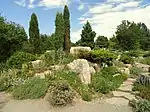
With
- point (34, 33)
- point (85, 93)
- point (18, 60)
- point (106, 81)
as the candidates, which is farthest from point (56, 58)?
point (34, 33)

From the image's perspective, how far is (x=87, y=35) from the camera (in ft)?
114

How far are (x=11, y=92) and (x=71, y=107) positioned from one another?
2976 mm

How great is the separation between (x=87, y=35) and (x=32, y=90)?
86.4 ft

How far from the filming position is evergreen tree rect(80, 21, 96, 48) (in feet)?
114

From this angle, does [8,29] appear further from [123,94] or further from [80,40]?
[80,40]

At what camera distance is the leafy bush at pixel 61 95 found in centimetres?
813

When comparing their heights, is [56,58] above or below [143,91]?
above

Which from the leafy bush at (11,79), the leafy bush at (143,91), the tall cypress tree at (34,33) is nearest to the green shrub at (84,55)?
the leafy bush at (11,79)

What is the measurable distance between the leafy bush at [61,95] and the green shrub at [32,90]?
64 centimetres

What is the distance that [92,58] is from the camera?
14.2m

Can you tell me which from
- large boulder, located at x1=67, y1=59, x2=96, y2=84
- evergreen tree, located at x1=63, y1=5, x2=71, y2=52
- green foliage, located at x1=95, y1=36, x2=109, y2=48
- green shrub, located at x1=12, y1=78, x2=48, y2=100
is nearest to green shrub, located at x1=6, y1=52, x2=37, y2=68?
large boulder, located at x1=67, y1=59, x2=96, y2=84

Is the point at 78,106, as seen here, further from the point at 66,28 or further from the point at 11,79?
the point at 66,28

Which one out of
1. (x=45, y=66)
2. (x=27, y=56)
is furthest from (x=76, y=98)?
(x=27, y=56)

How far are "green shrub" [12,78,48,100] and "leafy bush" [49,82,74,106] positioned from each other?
64 centimetres
